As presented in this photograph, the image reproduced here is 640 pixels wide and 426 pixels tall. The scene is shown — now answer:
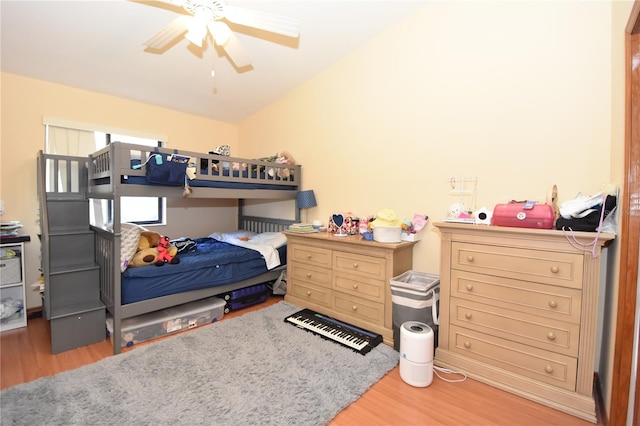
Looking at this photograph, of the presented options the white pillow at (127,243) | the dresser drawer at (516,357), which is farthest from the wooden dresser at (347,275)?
the white pillow at (127,243)

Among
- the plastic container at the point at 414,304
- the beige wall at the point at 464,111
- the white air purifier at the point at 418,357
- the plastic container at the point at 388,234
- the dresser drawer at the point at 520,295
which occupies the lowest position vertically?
the white air purifier at the point at 418,357

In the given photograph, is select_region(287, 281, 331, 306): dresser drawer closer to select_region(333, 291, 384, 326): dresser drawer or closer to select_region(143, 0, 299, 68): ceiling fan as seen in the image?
select_region(333, 291, 384, 326): dresser drawer

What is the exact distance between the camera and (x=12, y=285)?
278 cm

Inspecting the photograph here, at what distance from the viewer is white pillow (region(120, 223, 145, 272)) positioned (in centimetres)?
253

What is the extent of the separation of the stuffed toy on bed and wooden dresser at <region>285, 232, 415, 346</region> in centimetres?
126

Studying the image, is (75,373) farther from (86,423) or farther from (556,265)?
(556,265)

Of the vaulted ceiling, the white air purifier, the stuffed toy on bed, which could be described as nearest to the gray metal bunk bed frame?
the stuffed toy on bed

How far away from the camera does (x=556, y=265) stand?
180cm

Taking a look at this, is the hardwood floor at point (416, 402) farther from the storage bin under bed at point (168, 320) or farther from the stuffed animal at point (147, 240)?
the stuffed animal at point (147, 240)

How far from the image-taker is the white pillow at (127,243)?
2.53 m

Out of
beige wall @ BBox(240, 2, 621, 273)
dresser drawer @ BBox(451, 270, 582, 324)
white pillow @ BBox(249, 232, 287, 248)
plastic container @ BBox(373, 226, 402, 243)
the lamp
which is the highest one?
beige wall @ BBox(240, 2, 621, 273)

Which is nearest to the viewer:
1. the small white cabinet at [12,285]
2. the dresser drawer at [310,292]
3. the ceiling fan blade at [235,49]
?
the ceiling fan blade at [235,49]

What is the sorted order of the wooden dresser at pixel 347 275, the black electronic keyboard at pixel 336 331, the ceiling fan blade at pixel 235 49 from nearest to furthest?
the ceiling fan blade at pixel 235 49, the black electronic keyboard at pixel 336 331, the wooden dresser at pixel 347 275

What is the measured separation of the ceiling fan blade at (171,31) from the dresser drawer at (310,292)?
2521 millimetres
